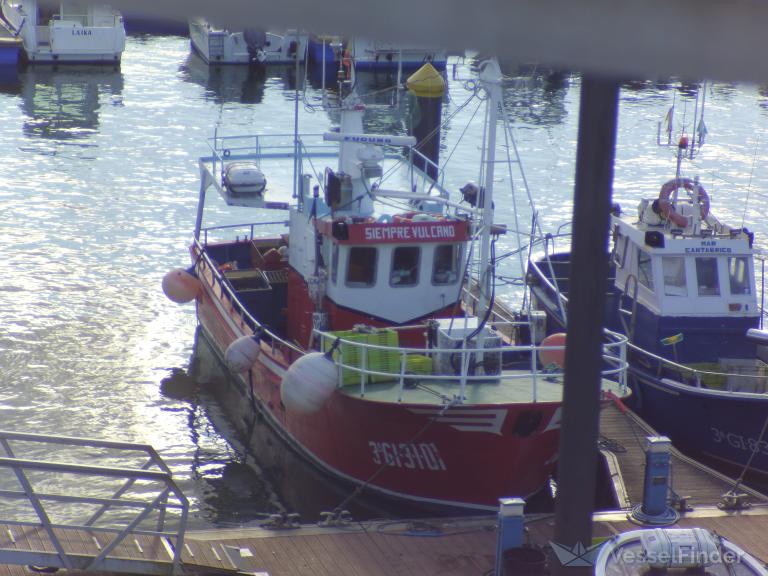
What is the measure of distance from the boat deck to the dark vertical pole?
5547 millimetres

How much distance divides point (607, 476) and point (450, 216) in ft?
12.7

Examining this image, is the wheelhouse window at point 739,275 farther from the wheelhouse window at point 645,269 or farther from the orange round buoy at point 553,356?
the orange round buoy at point 553,356

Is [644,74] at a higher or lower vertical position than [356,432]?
higher

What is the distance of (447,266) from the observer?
13.7 m

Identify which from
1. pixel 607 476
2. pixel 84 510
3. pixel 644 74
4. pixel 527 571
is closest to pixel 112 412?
pixel 84 510

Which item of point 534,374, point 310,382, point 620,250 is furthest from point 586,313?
point 620,250

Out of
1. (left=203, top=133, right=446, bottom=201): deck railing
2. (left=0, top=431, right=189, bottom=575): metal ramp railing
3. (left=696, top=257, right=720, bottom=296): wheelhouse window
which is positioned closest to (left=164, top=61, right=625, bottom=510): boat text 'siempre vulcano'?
(left=203, top=133, right=446, bottom=201): deck railing

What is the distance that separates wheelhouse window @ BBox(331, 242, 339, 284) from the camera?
13383 mm

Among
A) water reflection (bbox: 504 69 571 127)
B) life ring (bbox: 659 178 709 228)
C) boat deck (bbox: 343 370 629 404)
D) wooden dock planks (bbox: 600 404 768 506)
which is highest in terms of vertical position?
water reflection (bbox: 504 69 571 127)

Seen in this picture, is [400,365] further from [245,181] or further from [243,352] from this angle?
[245,181]

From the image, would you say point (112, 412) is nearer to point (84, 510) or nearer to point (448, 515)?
point (84, 510)

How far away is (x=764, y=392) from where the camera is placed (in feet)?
43.3

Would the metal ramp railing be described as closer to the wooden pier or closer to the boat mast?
the wooden pier

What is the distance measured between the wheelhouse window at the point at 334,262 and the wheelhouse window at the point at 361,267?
15 centimetres
